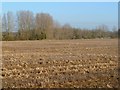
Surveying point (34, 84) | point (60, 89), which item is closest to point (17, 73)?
point (34, 84)

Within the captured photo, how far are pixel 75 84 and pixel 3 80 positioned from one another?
9.32 ft

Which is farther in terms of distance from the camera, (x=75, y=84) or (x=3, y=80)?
(x=3, y=80)

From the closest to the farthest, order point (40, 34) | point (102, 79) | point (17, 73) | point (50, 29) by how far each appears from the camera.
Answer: point (102, 79), point (17, 73), point (40, 34), point (50, 29)

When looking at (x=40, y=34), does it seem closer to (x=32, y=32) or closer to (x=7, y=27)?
(x=32, y=32)

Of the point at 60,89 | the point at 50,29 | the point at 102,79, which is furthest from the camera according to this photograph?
the point at 50,29

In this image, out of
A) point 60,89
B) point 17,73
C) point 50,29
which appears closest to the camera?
point 60,89

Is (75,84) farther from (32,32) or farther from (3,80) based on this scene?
(32,32)

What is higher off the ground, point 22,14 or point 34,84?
point 22,14

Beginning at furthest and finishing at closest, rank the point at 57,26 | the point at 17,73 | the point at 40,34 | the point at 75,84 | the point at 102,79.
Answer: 1. the point at 57,26
2. the point at 40,34
3. the point at 17,73
4. the point at 102,79
5. the point at 75,84

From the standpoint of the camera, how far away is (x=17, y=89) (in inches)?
396

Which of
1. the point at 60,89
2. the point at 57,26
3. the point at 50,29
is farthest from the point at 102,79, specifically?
the point at 57,26

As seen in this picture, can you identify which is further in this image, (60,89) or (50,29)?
(50,29)

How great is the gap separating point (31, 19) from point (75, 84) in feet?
343

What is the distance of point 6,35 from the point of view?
9350cm
